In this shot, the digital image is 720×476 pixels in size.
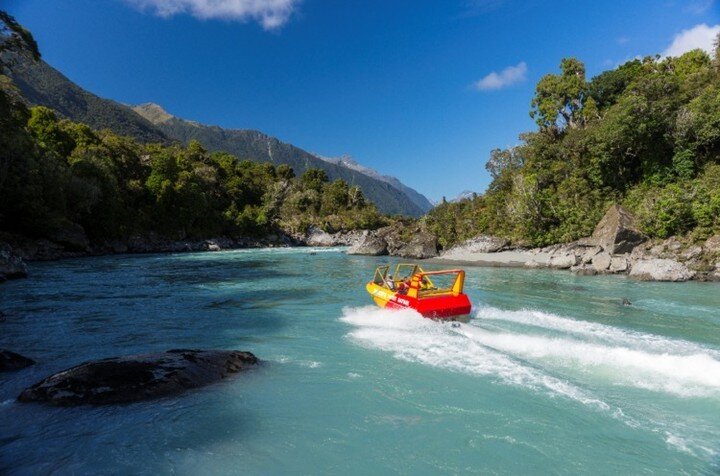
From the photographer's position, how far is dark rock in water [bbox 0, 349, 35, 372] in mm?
8203

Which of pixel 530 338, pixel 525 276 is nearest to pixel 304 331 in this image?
pixel 530 338

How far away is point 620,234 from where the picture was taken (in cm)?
2753

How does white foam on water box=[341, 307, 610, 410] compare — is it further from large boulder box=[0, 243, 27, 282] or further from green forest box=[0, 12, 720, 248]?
green forest box=[0, 12, 720, 248]

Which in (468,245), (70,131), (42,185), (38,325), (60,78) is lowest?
(38,325)

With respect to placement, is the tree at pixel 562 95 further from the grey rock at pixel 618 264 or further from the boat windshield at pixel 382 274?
the boat windshield at pixel 382 274

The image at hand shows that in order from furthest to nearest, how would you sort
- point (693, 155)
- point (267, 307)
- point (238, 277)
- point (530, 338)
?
point (693, 155) < point (238, 277) < point (267, 307) < point (530, 338)

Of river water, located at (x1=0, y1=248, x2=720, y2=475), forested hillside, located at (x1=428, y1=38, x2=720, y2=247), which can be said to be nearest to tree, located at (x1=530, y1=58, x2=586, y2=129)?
forested hillside, located at (x1=428, y1=38, x2=720, y2=247)

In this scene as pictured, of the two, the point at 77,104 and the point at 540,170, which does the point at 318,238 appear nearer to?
the point at 540,170

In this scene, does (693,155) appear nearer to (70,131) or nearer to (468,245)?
(468,245)

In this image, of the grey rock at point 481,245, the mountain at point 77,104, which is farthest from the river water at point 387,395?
the mountain at point 77,104

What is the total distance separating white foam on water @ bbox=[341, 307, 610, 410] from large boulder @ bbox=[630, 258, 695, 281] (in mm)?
16582

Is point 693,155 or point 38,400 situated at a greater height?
point 693,155

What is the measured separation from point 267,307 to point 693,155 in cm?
3224

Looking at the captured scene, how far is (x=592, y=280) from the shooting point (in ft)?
74.9
